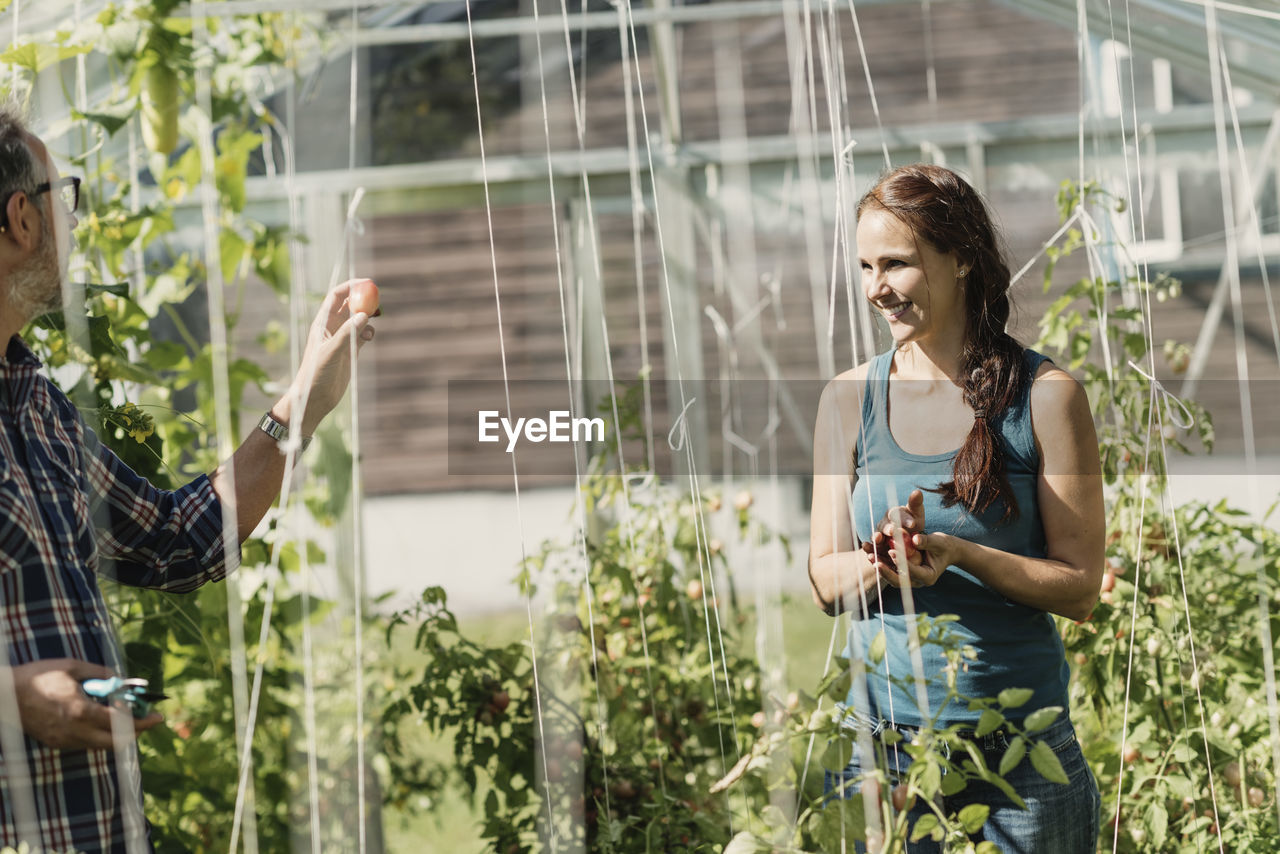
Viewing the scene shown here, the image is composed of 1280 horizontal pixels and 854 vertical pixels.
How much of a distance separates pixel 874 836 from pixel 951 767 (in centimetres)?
9

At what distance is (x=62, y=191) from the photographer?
0.82m

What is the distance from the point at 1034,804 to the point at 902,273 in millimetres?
494

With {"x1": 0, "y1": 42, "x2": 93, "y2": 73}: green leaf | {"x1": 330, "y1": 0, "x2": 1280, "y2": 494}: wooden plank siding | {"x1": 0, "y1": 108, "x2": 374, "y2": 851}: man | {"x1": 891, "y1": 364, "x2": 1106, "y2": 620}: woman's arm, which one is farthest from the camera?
{"x1": 330, "y1": 0, "x2": 1280, "y2": 494}: wooden plank siding

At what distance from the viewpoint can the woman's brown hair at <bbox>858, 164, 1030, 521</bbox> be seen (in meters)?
0.94

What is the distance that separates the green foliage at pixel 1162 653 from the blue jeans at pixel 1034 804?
0.28m

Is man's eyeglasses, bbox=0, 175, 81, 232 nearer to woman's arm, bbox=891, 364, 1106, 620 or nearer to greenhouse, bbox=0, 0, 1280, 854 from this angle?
greenhouse, bbox=0, 0, 1280, 854

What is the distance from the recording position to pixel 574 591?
5.82ft

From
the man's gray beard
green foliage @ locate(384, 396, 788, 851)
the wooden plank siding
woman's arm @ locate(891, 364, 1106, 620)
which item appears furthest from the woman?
the wooden plank siding

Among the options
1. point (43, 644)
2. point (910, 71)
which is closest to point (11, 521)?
point (43, 644)

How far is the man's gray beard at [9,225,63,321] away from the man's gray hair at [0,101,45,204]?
0.11ft

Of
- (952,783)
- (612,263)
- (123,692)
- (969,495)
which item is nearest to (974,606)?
(969,495)

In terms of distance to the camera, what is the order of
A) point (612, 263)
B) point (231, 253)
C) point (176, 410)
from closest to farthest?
point (176, 410) < point (231, 253) < point (612, 263)

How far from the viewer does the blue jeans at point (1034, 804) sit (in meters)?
0.93

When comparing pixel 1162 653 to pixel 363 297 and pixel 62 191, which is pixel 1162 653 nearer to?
pixel 363 297
